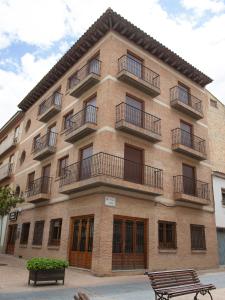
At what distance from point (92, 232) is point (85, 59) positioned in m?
10.8

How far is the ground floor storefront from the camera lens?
1331 cm

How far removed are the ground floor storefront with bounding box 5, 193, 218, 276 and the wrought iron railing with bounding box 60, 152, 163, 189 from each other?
104cm

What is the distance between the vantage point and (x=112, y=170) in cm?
1390

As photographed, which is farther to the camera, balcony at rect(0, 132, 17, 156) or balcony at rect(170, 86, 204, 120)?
balcony at rect(0, 132, 17, 156)

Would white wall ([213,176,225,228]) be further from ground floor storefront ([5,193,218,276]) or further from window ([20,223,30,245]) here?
window ([20,223,30,245])

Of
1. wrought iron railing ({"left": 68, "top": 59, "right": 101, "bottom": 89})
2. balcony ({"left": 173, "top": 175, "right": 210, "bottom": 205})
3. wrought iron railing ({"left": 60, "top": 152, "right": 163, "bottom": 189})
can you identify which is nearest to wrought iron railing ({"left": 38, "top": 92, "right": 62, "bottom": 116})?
wrought iron railing ({"left": 68, "top": 59, "right": 101, "bottom": 89})

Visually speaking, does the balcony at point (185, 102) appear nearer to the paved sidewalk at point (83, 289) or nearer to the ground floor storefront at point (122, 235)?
the ground floor storefront at point (122, 235)

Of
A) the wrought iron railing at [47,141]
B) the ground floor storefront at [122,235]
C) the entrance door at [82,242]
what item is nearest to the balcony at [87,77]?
the wrought iron railing at [47,141]

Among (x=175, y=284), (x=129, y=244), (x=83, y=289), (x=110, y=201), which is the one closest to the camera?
(x=175, y=284)

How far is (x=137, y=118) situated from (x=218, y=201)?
8.41m

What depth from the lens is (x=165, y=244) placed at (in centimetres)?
1564

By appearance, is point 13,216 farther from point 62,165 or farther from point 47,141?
point 62,165

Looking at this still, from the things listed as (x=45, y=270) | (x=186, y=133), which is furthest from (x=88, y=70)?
(x=45, y=270)

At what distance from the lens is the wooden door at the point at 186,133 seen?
18578 mm
